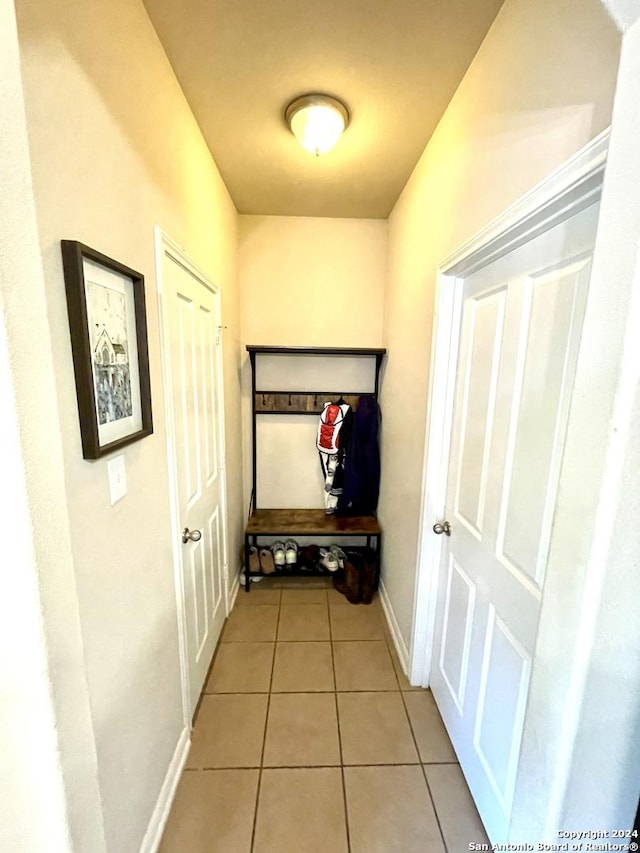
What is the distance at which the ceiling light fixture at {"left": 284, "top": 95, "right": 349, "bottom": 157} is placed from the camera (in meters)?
1.43

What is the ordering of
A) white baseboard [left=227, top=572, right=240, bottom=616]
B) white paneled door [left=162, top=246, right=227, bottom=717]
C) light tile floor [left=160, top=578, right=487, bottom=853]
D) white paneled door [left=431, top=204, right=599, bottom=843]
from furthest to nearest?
white baseboard [left=227, top=572, right=240, bottom=616]
white paneled door [left=162, top=246, right=227, bottom=717]
light tile floor [left=160, top=578, right=487, bottom=853]
white paneled door [left=431, top=204, right=599, bottom=843]

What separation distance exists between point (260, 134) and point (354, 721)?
8.87 ft

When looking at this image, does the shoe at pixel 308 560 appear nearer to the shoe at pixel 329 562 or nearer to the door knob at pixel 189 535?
the shoe at pixel 329 562

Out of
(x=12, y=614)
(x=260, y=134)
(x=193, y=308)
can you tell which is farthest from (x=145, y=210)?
(x=12, y=614)

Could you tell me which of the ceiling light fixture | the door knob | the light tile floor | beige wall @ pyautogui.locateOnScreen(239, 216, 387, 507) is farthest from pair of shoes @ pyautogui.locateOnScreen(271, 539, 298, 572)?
the ceiling light fixture

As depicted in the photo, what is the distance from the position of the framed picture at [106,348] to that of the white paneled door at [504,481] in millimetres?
1127

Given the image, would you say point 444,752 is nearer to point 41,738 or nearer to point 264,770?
point 264,770

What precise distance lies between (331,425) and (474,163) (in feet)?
5.53

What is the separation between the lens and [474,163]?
1237 millimetres

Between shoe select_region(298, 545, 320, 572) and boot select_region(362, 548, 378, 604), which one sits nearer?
boot select_region(362, 548, 378, 604)

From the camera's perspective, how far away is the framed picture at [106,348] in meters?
0.77

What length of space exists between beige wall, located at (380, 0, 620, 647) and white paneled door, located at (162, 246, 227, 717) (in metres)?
1.04

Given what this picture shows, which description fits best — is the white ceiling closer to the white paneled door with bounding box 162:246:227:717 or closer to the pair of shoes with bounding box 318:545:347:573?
the white paneled door with bounding box 162:246:227:717

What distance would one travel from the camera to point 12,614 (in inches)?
22.0
